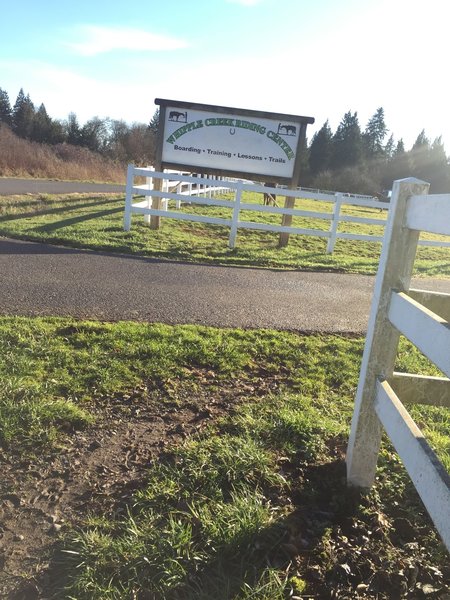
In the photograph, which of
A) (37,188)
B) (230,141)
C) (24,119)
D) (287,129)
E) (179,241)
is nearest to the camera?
(179,241)

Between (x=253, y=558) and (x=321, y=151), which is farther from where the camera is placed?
(x=321, y=151)

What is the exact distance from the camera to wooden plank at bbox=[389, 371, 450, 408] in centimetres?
252

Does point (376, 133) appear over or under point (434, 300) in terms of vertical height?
over

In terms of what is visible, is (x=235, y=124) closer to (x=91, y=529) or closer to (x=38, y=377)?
(x=38, y=377)

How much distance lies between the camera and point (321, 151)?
78938mm

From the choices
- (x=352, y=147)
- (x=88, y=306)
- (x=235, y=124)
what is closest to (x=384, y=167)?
(x=352, y=147)

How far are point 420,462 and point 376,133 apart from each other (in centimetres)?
9736

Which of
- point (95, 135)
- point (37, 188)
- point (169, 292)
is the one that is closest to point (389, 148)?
point (95, 135)

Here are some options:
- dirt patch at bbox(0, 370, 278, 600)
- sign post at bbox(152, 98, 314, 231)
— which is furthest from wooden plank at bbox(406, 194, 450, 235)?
sign post at bbox(152, 98, 314, 231)

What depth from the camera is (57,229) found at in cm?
918

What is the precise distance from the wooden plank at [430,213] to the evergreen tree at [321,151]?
80.2 metres

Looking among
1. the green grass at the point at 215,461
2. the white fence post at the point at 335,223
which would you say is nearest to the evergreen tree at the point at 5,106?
the white fence post at the point at 335,223

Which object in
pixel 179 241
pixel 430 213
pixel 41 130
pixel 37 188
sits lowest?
pixel 179 241

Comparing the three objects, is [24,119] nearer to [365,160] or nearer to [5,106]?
[5,106]
